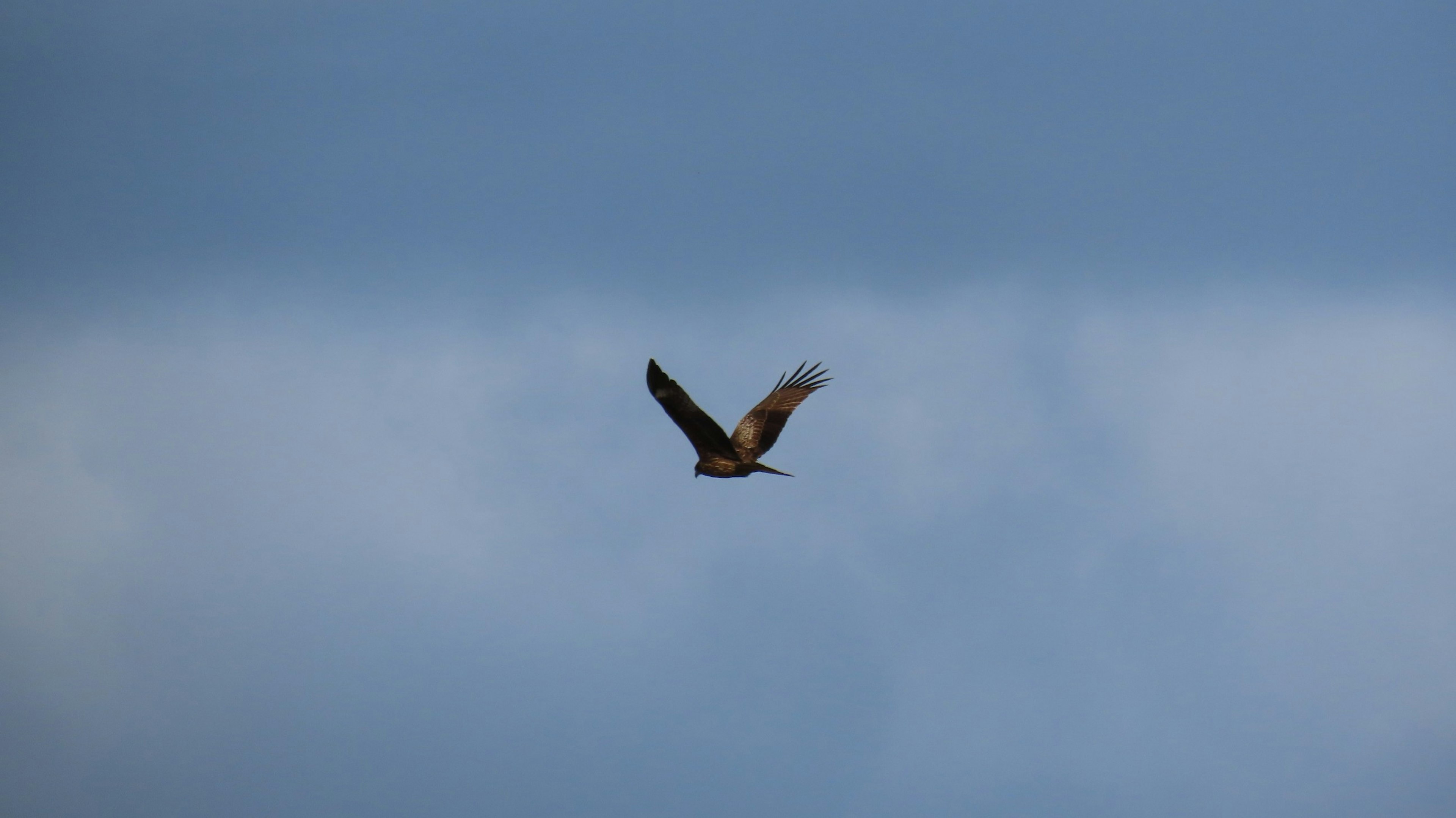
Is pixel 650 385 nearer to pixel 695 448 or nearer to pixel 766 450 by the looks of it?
pixel 695 448

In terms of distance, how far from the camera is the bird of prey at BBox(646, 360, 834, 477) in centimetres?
2911

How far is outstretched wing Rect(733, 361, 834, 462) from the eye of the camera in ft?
108

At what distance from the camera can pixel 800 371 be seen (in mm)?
35562

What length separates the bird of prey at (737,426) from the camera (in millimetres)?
29109

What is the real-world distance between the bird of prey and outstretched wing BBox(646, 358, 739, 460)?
0.04ft

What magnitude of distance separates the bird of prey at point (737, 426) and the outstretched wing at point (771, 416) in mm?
11

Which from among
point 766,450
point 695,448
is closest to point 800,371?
point 766,450

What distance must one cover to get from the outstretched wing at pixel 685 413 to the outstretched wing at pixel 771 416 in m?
1.56

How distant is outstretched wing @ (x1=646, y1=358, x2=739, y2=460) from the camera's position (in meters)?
28.8

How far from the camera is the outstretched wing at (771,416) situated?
33.1 m

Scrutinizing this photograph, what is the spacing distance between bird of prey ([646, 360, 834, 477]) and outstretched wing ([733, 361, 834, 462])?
11 mm

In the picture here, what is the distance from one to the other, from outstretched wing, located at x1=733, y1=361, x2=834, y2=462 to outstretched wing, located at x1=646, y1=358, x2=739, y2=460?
1.56 metres

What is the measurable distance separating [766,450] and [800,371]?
3.38 meters

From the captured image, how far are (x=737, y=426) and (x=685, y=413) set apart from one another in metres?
4.74
